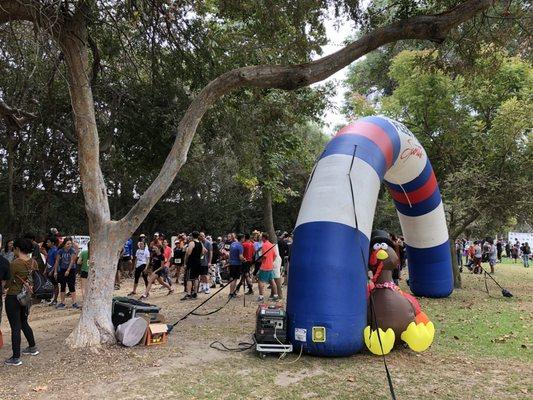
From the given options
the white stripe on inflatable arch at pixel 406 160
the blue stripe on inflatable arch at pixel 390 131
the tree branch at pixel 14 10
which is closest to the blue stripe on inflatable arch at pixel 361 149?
the blue stripe on inflatable arch at pixel 390 131

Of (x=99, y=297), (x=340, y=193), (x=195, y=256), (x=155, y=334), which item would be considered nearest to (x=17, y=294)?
(x=99, y=297)

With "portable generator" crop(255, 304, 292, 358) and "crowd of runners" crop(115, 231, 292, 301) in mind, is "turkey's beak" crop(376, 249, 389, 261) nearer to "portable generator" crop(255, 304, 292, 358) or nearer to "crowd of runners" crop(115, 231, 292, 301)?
"portable generator" crop(255, 304, 292, 358)

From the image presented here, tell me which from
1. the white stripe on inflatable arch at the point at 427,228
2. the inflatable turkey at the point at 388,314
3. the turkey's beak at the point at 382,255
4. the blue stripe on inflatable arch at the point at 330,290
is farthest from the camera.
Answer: the white stripe on inflatable arch at the point at 427,228

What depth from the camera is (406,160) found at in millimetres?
9805

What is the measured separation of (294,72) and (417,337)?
445 cm

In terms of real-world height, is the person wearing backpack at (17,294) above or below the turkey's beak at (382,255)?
below

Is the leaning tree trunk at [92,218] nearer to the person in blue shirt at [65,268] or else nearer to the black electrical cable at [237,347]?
the black electrical cable at [237,347]

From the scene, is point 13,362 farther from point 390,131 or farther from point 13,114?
point 390,131

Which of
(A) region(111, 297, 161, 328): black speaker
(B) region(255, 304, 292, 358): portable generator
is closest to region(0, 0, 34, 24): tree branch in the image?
(A) region(111, 297, 161, 328): black speaker

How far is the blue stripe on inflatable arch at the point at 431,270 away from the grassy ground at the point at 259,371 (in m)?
3.56

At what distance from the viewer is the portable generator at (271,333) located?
673cm

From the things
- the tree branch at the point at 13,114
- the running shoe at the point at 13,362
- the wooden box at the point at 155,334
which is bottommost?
the running shoe at the point at 13,362

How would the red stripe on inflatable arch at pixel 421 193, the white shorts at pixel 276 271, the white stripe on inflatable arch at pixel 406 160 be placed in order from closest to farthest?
the white stripe on inflatable arch at pixel 406 160 → the red stripe on inflatable arch at pixel 421 193 → the white shorts at pixel 276 271

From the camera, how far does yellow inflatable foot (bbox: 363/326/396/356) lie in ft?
22.0
